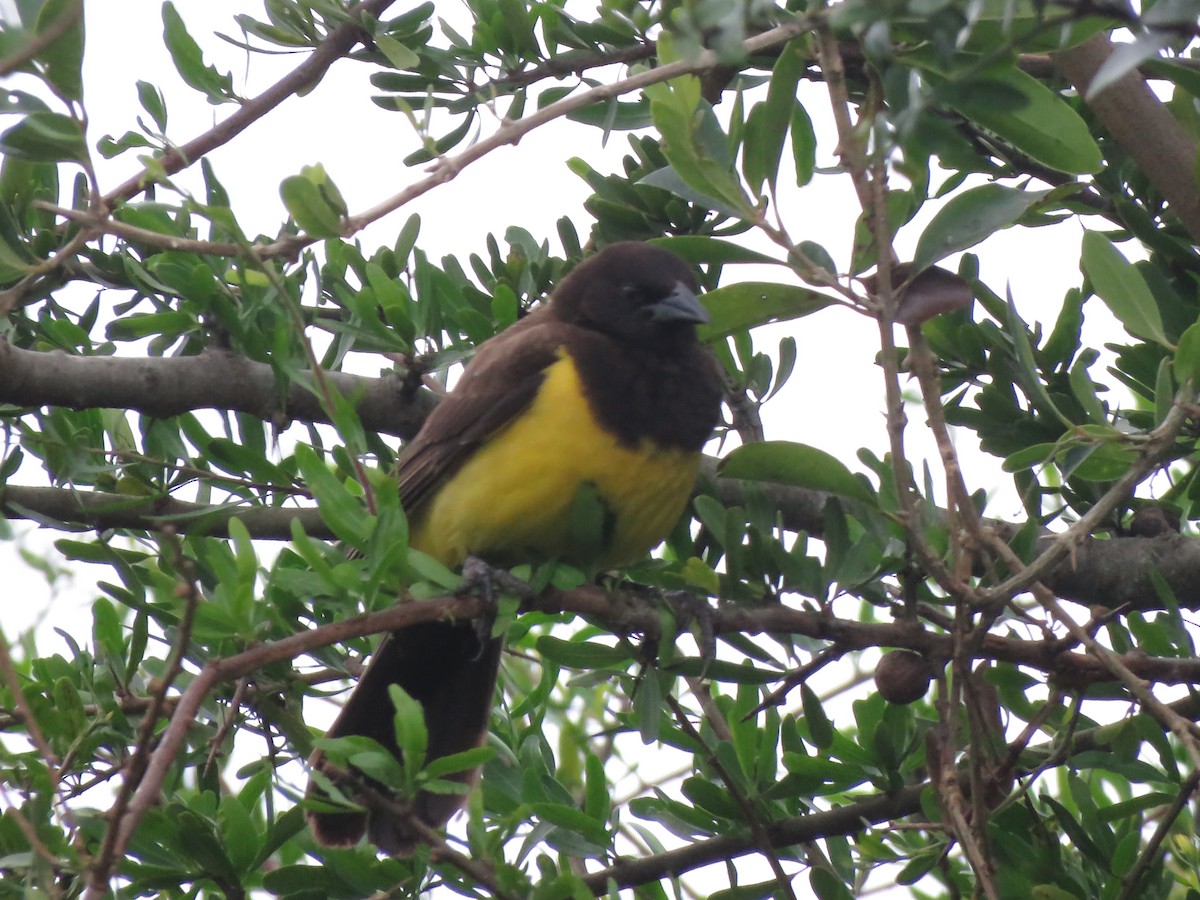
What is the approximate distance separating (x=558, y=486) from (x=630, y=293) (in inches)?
27.3

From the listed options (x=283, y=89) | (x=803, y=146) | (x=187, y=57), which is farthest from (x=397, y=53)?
(x=803, y=146)

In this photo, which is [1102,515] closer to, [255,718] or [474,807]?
[474,807]

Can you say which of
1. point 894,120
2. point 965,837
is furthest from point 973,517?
point 894,120

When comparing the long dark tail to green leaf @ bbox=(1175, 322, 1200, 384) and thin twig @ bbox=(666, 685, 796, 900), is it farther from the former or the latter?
green leaf @ bbox=(1175, 322, 1200, 384)

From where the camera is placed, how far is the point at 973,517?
2469 millimetres

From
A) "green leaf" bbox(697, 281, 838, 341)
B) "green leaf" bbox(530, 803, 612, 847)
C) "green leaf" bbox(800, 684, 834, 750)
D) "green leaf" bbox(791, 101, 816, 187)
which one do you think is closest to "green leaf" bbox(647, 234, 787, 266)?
"green leaf" bbox(697, 281, 838, 341)

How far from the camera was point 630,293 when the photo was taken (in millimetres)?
3953

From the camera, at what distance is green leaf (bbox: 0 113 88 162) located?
2.25 m

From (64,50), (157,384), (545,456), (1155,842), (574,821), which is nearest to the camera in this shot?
(64,50)

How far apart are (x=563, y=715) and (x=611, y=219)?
1.69 meters

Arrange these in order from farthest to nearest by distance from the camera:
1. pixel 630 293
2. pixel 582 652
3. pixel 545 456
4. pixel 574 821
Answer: pixel 630 293
pixel 545 456
pixel 582 652
pixel 574 821

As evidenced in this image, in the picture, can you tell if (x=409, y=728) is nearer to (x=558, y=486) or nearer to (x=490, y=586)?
(x=490, y=586)

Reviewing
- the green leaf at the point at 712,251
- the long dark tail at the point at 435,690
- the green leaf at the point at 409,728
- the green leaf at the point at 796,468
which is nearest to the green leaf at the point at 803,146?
the green leaf at the point at 712,251

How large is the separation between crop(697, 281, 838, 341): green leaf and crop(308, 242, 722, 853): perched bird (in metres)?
0.44
